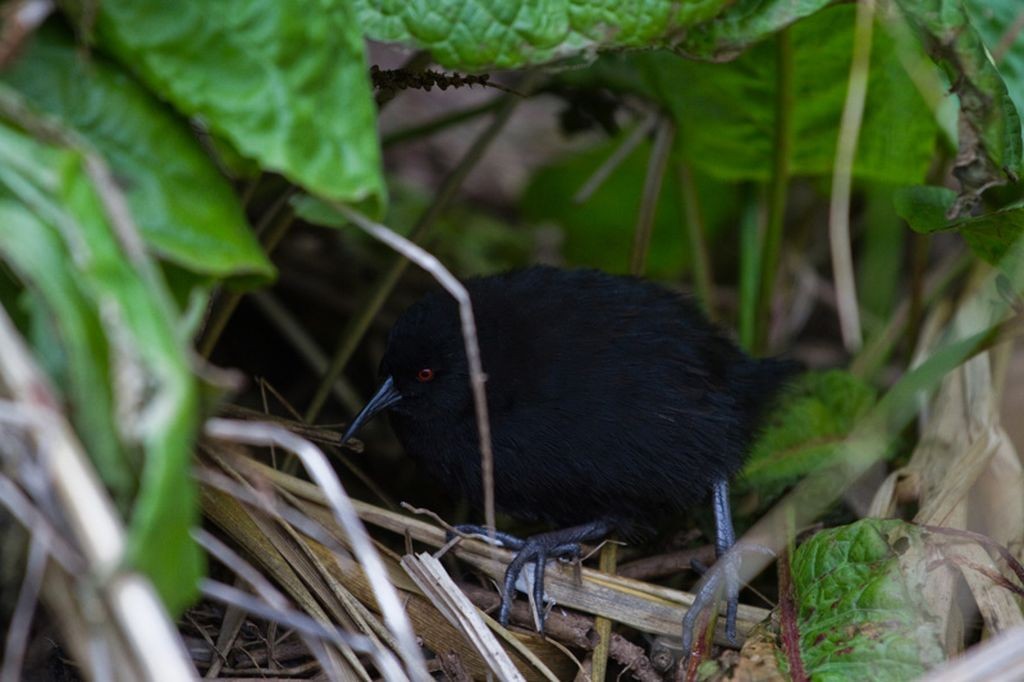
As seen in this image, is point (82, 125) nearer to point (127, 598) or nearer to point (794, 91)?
point (127, 598)

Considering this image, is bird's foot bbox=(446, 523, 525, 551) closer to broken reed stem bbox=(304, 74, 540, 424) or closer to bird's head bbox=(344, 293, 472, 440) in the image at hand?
bird's head bbox=(344, 293, 472, 440)

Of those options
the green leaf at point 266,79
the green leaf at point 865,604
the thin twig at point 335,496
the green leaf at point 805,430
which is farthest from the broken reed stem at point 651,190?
the thin twig at point 335,496

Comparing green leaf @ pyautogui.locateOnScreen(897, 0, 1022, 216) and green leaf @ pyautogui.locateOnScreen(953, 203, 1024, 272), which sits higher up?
green leaf @ pyautogui.locateOnScreen(897, 0, 1022, 216)

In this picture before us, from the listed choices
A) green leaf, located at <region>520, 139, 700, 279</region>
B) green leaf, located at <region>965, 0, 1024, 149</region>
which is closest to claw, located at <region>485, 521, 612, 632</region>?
green leaf, located at <region>965, 0, 1024, 149</region>

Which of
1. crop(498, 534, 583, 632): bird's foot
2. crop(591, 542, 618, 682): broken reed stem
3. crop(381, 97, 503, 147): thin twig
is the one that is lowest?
crop(591, 542, 618, 682): broken reed stem

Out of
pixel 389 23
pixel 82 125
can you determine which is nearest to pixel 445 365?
pixel 389 23

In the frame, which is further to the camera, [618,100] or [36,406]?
[618,100]

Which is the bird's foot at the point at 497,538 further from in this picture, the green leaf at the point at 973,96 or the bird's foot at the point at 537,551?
the green leaf at the point at 973,96
